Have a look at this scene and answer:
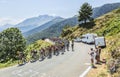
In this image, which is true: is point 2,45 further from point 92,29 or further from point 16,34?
point 92,29

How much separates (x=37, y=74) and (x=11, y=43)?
74.3 m

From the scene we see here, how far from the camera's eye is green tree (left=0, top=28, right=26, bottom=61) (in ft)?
332

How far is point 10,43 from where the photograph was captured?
340 ft

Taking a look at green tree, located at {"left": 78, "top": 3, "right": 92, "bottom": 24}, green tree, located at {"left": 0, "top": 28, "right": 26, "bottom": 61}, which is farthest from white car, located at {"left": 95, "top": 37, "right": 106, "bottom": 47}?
green tree, located at {"left": 78, "top": 3, "right": 92, "bottom": 24}

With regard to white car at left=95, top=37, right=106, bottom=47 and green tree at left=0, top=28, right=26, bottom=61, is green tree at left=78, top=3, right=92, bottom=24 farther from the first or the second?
white car at left=95, top=37, right=106, bottom=47

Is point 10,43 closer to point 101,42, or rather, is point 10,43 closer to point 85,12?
point 101,42

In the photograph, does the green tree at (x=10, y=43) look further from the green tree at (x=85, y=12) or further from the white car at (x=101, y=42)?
the green tree at (x=85, y=12)

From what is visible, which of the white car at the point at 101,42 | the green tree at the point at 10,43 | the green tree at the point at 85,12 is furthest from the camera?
the green tree at the point at 85,12

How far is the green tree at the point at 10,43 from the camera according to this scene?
332 ft

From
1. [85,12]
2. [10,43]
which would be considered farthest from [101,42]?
[85,12]

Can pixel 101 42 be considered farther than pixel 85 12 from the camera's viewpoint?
No

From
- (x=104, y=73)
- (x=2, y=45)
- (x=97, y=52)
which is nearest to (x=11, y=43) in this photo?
(x=2, y=45)

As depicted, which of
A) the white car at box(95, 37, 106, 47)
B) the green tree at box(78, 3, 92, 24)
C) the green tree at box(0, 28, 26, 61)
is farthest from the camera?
the green tree at box(78, 3, 92, 24)

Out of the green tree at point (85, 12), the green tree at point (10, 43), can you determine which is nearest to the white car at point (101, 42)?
the green tree at point (10, 43)
